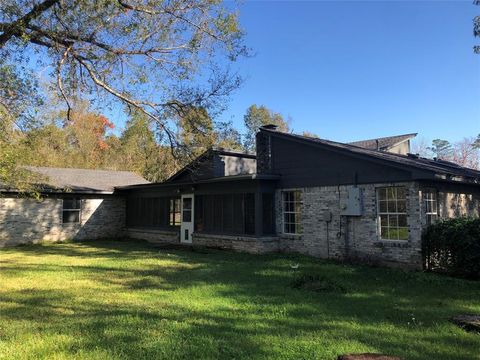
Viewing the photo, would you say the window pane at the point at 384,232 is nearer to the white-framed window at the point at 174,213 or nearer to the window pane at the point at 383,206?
the window pane at the point at 383,206

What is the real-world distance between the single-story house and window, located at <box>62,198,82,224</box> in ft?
1.92

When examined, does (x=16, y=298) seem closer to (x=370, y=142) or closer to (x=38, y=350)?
(x=38, y=350)

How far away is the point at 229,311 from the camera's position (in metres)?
6.88

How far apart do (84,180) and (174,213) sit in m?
6.54

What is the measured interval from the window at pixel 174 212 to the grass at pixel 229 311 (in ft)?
23.7

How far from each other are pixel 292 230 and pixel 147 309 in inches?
334

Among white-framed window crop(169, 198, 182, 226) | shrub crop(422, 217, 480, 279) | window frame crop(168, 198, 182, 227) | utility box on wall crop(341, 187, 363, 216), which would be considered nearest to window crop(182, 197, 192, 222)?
window frame crop(168, 198, 182, 227)

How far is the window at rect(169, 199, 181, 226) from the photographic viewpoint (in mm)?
19317

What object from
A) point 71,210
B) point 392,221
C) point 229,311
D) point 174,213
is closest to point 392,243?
point 392,221

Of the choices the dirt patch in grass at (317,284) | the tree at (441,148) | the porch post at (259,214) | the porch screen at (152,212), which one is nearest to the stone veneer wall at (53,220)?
the porch screen at (152,212)

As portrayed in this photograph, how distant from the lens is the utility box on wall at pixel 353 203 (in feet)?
40.6

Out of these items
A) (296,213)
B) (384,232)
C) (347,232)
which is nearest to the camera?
(384,232)

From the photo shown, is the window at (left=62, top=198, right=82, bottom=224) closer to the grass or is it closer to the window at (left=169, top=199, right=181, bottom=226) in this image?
the window at (left=169, top=199, right=181, bottom=226)

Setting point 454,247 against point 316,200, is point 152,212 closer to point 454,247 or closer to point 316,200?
point 316,200
